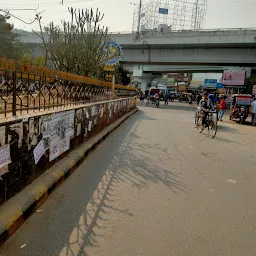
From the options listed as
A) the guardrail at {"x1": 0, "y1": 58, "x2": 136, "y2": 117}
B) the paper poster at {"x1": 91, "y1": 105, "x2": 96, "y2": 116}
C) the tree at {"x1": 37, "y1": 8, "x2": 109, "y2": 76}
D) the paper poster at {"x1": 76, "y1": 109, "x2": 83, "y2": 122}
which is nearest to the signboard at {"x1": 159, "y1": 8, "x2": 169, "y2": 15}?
A: the tree at {"x1": 37, "y1": 8, "x2": 109, "y2": 76}

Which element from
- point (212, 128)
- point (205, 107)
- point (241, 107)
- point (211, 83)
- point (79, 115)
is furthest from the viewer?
point (211, 83)

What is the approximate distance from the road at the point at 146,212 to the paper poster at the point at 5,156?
770 mm

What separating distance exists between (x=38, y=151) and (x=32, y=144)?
262 mm

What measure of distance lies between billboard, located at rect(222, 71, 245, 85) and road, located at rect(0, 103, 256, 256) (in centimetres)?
3283

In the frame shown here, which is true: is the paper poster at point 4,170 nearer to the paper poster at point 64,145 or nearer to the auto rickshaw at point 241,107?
the paper poster at point 64,145

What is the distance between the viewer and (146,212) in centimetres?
366

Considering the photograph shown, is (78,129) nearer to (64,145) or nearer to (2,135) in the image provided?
(64,145)

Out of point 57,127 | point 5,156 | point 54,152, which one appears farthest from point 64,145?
point 5,156

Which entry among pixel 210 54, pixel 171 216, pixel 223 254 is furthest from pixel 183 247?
pixel 210 54

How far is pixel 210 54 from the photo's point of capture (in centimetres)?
3109

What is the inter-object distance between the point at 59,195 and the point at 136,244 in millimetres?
1695

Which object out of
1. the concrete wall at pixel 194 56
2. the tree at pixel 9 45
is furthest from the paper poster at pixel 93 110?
the concrete wall at pixel 194 56

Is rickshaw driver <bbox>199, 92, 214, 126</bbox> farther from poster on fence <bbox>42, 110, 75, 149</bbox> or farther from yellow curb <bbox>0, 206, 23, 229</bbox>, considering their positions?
yellow curb <bbox>0, 206, 23, 229</bbox>

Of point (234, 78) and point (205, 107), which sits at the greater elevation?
point (234, 78)
